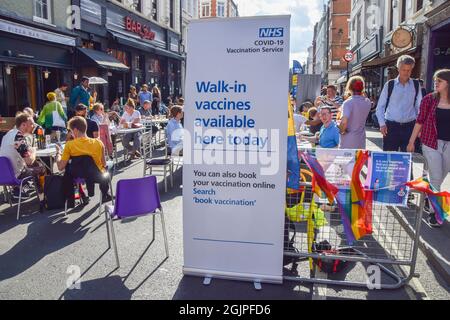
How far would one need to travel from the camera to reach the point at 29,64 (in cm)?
1317

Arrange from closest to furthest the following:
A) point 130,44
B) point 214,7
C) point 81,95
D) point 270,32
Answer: point 270,32
point 81,95
point 130,44
point 214,7

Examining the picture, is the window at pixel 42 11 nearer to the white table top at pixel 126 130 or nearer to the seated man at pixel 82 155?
the white table top at pixel 126 130

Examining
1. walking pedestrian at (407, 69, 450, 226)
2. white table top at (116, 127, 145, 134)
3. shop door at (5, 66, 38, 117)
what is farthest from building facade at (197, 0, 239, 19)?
walking pedestrian at (407, 69, 450, 226)

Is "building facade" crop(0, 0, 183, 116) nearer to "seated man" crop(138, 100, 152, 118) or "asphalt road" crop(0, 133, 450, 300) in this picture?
"seated man" crop(138, 100, 152, 118)

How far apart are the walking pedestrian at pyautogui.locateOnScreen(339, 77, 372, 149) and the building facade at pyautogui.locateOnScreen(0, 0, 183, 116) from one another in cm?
1020

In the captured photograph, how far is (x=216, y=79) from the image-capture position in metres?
3.72

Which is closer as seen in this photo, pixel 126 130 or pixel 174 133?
pixel 174 133

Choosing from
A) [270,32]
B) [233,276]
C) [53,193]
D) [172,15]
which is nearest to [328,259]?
[233,276]

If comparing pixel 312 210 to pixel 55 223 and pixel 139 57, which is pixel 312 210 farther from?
pixel 139 57

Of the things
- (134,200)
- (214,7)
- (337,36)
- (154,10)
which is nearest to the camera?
(134,200)

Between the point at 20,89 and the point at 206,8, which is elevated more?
the point at 206,8

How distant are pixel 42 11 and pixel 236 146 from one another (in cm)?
1338

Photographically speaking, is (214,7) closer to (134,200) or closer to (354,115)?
(354,115)

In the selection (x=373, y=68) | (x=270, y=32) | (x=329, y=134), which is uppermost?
(x=373, y=68)
